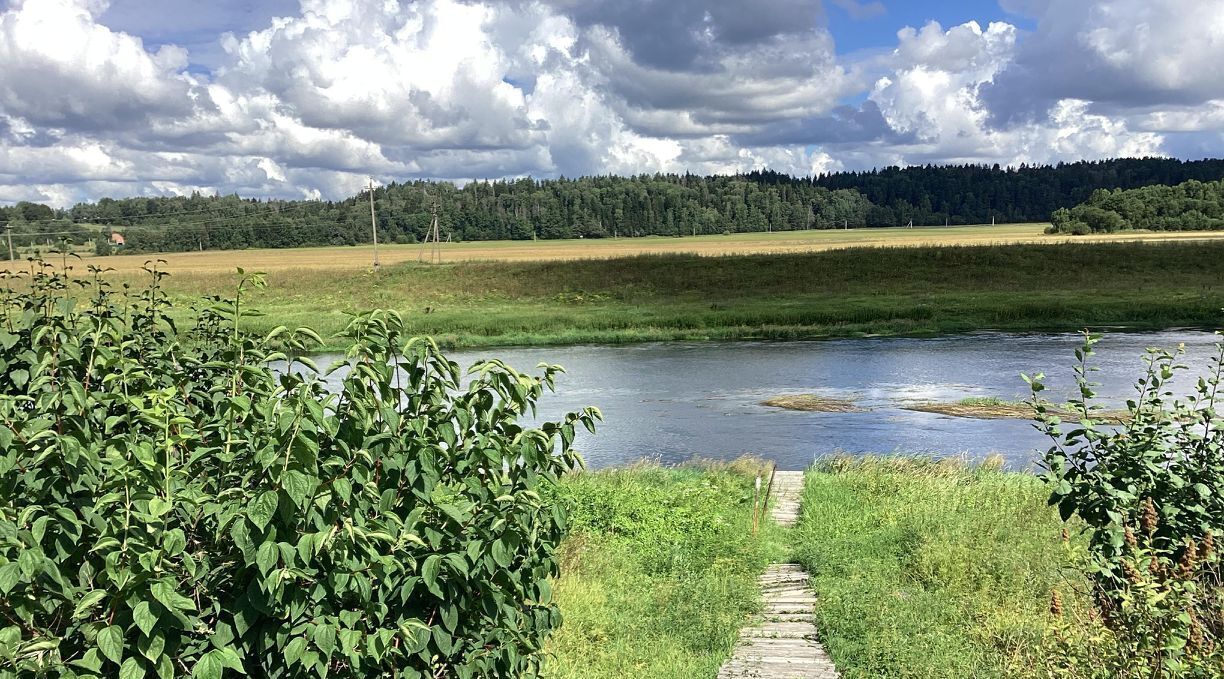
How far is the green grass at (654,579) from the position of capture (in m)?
7.00

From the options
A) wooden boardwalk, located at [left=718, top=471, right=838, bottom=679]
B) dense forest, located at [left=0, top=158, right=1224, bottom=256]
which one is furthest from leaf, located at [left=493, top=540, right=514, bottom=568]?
dense forest, located at [left=0, top=158, right=1224, bottom=256]

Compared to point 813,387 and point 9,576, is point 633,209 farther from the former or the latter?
point 9,576

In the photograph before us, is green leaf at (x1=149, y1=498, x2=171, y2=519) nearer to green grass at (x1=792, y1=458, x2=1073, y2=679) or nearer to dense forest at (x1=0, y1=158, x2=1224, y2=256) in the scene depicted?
green grass at (x1=792, y1=458, x2=1073, y2=679)

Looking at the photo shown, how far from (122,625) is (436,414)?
136cm

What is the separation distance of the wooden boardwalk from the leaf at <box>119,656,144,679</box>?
448 centimetres

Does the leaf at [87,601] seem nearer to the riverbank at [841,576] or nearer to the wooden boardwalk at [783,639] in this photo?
the riverbank at [841,576]

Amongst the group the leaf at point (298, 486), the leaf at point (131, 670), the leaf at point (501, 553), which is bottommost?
the leaf at point (131, 670)

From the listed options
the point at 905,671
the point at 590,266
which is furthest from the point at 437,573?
the point at 590,266

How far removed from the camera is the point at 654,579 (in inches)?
363

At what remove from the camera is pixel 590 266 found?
63906 millimetres

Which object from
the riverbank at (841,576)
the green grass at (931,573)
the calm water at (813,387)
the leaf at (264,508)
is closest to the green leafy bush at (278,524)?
the leaf at (264,508)

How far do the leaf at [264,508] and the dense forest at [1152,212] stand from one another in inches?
4836

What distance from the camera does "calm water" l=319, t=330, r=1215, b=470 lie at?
2153 cm

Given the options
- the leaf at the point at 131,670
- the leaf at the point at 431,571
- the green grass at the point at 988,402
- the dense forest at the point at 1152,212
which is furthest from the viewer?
the dense forest at the point at 1152,212
